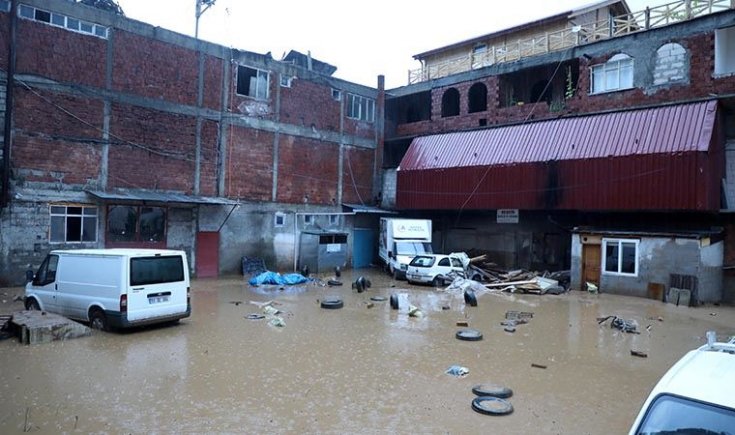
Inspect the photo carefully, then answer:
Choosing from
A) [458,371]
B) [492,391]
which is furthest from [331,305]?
[492,391]

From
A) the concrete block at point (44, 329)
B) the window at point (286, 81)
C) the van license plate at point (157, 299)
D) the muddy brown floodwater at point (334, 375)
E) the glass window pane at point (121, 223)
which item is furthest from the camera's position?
the window at point (286, 81)

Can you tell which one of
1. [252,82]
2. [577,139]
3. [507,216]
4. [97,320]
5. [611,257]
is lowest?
[97,320]

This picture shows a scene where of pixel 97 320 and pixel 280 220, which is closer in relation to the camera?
pixel 97 320

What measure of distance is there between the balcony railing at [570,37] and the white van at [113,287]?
2264 centimetres

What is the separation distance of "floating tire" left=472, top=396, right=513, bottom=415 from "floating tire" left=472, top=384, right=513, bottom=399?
0.55ft

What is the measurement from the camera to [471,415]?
21.8ft

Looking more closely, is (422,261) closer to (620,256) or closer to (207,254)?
(620,256)

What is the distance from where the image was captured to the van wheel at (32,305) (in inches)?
478

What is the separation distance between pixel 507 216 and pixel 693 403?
24739 millimetres

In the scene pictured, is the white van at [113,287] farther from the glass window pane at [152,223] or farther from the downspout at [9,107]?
the glass window pane at [152,223]

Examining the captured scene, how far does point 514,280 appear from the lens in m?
22.7

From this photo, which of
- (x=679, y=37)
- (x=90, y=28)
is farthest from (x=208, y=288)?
(x=679, y=37)

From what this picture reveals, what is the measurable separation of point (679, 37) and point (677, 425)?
23860mm

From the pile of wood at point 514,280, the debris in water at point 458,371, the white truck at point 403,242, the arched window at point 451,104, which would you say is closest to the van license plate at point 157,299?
the debris in water at point 458,371
